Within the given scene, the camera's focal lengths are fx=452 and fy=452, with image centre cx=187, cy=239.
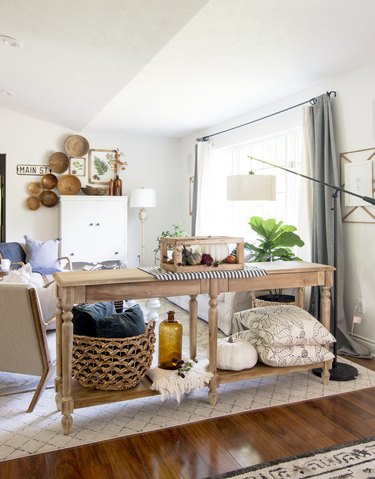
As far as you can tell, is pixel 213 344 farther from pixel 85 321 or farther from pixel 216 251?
pixel 85 321

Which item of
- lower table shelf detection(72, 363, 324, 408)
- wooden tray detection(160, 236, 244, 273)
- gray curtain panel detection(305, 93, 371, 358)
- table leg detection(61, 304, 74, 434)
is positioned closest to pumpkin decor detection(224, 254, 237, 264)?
wooden tray detection(160, 236, 244, 273)

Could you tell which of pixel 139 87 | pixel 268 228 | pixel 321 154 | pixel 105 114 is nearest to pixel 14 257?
pixel 105 114

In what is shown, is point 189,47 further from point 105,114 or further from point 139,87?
point 105,114

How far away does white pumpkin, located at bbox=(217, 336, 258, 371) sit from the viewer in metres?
2.82

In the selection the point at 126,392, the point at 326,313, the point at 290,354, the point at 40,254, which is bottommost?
the point at 126,392

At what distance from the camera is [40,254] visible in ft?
19.9

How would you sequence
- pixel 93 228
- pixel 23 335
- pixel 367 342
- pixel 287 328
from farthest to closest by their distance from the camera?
pixel 93 228, pixel 367 342, pixel 287 328, pixel 23 335

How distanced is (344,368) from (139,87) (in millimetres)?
3203

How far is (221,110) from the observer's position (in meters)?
5.44

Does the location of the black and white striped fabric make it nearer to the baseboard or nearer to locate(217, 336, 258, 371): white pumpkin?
locate(217, 336, 258, 371): white pumpkin

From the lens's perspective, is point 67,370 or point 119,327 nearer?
point 67,370

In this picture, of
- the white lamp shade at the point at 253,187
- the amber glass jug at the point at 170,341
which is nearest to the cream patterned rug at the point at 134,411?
the amber glass jug at the point at 170,341

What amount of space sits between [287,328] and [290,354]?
6.7 inches

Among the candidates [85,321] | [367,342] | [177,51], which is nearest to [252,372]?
[85,321]
